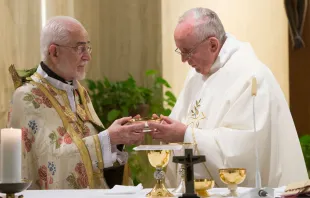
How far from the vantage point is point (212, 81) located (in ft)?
16.8

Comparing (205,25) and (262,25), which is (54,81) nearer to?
(205,25)

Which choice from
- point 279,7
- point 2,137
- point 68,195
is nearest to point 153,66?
point 279,7

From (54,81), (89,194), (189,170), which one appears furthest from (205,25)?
(189,170)

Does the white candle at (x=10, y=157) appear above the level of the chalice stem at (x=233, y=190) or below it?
above

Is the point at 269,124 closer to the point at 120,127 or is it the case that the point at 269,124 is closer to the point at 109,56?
the point at 120,127

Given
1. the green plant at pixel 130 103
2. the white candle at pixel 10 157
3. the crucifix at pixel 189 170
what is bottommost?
the green plant at pixel 130 103

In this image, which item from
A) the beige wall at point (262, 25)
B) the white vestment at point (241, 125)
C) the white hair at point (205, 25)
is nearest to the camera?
the white vestment at point (241, 125)

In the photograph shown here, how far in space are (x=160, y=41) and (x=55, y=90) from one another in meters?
3.25

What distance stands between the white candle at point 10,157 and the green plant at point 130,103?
4383mm

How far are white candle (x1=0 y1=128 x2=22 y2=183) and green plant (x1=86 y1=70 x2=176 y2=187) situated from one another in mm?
4383

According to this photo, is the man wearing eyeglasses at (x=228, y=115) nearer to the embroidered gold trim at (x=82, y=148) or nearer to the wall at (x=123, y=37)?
the embroidered gold trim at (x=82, y=148)

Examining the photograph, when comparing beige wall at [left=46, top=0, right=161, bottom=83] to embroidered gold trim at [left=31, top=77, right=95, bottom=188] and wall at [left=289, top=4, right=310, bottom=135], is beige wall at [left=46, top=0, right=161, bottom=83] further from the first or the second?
embroidered gold trim at [left=31, top=77, right=95, bottom=188]

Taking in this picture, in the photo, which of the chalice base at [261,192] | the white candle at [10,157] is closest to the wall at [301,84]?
the chalice base at [261,192]

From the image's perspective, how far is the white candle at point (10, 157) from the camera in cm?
288
